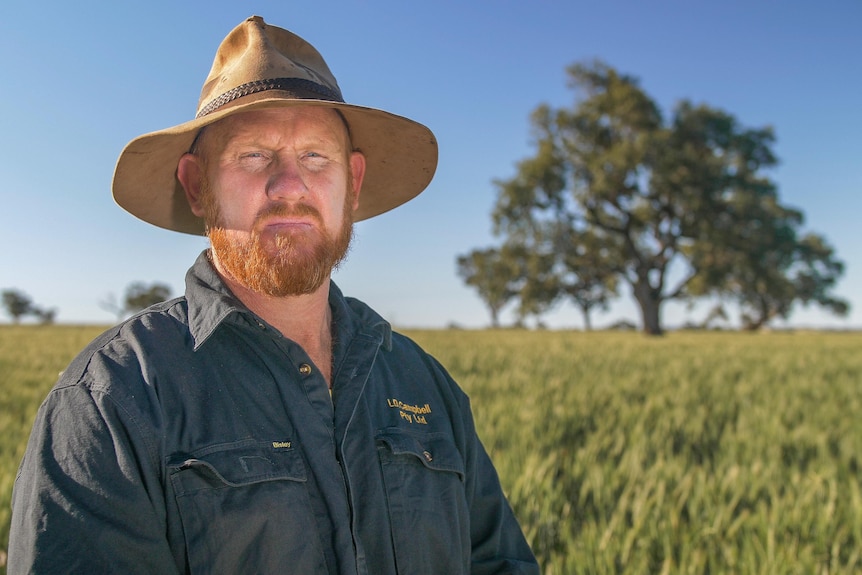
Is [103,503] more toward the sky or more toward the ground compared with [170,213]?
more toward the ground

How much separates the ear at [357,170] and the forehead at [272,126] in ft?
0.83

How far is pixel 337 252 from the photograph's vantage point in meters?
1.93

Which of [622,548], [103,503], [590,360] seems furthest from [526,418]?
[590,360]

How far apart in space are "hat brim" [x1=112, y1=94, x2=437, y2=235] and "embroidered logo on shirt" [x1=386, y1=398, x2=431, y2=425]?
81cm

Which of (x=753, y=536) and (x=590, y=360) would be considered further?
(x=590, y=360)

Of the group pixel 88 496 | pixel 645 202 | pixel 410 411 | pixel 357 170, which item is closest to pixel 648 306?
pixel 645 202

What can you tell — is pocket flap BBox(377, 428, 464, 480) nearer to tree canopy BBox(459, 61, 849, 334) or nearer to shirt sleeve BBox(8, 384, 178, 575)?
shirt sleeve BBox(8, 384, 178, 575)

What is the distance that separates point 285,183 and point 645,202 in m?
33.3

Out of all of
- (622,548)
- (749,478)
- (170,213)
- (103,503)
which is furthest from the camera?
(749,478)

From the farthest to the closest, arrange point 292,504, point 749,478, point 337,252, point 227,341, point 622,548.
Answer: point 749,478 → point 622,548 → point 337,252 → point 227,341 → point 292,504

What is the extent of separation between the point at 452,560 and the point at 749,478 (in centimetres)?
325

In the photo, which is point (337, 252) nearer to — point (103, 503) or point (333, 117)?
point (333, 117)

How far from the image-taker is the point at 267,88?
183 centimetres

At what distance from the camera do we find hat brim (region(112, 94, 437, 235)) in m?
1.85
